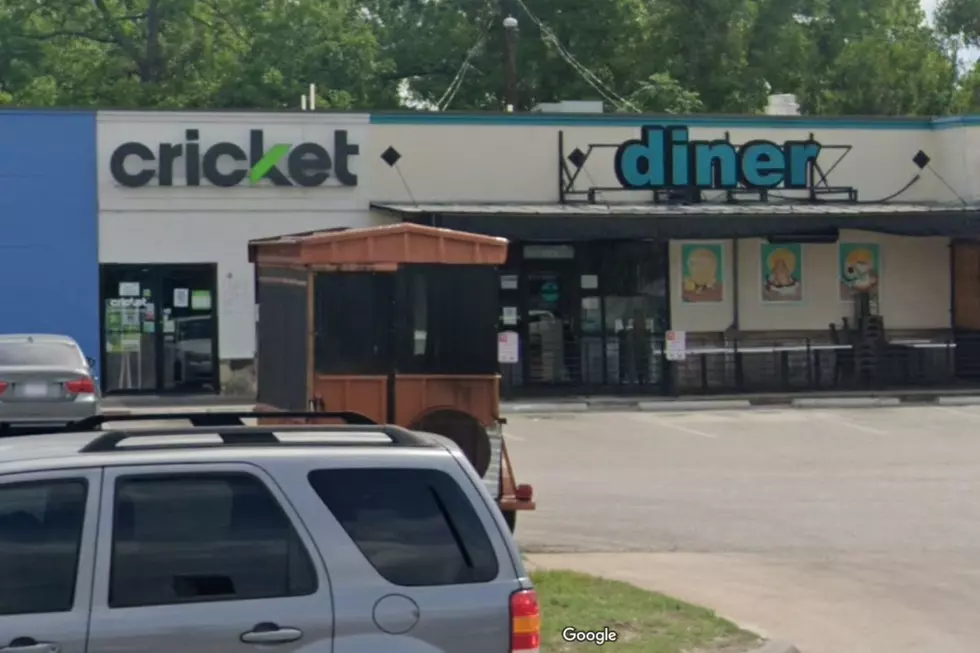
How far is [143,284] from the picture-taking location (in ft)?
86.8

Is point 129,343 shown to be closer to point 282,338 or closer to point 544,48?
point 282,338

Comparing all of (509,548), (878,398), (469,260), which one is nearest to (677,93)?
(878,398)

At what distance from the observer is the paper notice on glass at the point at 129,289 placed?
1037 inches

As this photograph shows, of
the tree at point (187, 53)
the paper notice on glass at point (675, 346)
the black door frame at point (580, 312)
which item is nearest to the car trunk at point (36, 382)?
the black door frame at point (580, 312)

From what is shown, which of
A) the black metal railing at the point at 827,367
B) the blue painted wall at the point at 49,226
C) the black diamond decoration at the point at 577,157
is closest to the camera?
the blue painted wall at the point at 49,226

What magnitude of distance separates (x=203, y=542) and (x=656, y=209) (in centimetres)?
2291

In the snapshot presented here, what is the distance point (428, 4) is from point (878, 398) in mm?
29938

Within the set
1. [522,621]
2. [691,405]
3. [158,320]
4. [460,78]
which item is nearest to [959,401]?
[691,405]

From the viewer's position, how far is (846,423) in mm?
23062

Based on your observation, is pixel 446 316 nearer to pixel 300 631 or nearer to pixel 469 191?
pixel 300 631

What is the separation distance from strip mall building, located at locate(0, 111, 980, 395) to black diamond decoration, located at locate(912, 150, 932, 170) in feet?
0.36

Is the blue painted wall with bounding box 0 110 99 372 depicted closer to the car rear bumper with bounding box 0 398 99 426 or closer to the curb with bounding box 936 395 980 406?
the car rear bumper with bounding box 0 398 99 426

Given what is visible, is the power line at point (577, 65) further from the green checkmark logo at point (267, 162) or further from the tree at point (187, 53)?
the green checkmark logo at point (267, 162)

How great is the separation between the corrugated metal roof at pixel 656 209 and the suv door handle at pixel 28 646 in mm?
21130
